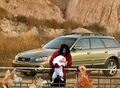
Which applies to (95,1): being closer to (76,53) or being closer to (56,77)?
(76,53)

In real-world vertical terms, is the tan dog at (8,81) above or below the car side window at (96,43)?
below

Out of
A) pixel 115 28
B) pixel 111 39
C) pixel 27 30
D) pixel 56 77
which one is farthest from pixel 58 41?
pixel 115 28

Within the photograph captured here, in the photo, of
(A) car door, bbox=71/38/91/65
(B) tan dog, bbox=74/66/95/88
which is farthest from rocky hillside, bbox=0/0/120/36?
(B) tan dog, bbox=74/66/95/88

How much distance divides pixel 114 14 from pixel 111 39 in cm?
2157

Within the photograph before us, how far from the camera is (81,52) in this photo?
22.7 m

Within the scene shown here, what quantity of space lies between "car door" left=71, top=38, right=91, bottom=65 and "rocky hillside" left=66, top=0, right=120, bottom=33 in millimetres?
21226

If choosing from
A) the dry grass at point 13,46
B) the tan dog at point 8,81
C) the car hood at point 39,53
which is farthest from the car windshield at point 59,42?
the tan dog at point 8,81

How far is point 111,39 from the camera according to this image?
24.6 metres

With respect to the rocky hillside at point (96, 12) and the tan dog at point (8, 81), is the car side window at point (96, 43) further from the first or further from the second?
the rocky hillside at point (96, 12)

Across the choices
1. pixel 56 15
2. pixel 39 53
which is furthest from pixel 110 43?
pixel 56 15

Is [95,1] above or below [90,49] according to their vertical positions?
above

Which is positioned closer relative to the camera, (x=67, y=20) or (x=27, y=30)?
(x=27, y=30)

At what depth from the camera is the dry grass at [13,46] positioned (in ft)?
90.2

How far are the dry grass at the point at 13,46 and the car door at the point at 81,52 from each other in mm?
4321
